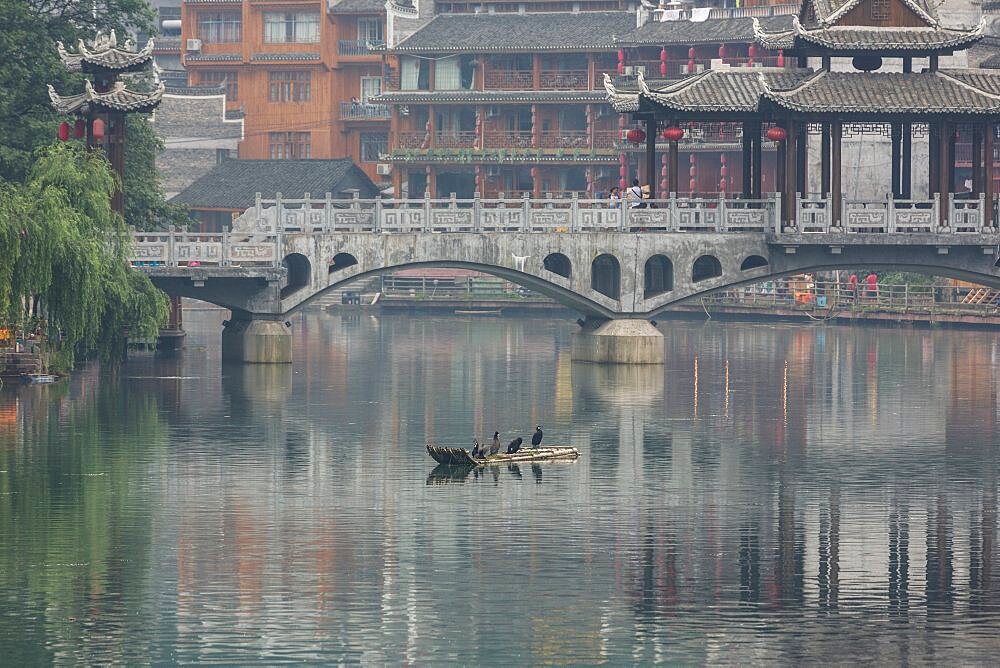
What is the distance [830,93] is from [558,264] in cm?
1062

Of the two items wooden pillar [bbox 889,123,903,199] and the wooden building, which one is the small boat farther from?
wooden pillar [bbox 889,123,903,199]

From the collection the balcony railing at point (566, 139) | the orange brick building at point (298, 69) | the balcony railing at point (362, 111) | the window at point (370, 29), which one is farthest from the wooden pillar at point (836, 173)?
the window at point (370, 29)

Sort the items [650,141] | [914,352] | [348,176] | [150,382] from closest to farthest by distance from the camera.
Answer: [150,382] < [650,141] < [914,352] < [348,176]

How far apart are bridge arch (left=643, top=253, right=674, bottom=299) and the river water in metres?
2.97

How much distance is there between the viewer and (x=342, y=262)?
246ft

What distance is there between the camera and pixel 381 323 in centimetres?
10819

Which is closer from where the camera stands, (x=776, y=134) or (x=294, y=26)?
(x=776, y=134)

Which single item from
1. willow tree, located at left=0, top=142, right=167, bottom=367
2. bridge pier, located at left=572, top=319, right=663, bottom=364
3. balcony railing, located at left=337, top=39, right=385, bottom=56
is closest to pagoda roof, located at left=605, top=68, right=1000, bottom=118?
bridge pier, located at left=572, top=319, right=663, bottom=364

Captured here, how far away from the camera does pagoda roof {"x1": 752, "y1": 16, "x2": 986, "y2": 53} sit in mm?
72500

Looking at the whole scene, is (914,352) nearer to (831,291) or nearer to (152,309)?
(831,291)

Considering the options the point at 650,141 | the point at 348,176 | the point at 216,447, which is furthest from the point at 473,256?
the point at 348,176

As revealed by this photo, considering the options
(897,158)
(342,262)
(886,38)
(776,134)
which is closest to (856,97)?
(886,38)

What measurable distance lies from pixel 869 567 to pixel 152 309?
33.4m

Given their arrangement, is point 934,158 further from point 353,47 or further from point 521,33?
point 353,47
